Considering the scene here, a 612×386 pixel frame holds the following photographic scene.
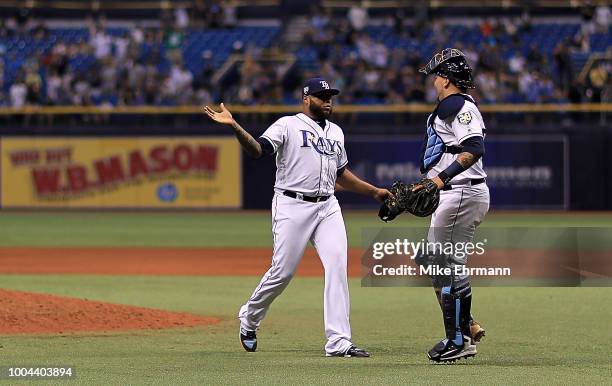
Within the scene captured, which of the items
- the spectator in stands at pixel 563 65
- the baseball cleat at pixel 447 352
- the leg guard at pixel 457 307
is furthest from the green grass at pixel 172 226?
the baseball cleat at pixel 447 352

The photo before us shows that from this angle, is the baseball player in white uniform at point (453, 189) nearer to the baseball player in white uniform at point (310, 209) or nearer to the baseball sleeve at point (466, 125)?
the baseball sleeve at point (466, 125)

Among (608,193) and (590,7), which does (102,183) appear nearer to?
(608,193)

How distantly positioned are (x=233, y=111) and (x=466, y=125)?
19089 millimetres

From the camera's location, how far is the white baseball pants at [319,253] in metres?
8.20

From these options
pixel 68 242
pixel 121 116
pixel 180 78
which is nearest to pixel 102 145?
pixel 121 116

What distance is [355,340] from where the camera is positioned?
9.23 meters

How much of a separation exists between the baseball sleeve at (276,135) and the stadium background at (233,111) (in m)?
5.69

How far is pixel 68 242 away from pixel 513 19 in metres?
14.7

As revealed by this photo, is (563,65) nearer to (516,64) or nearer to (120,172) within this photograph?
(516,64)

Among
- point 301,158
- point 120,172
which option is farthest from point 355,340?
point 120,172

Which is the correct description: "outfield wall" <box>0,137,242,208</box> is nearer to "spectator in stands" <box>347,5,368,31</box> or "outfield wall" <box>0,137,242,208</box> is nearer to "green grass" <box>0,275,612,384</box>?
"spectator in stands" <box>347,5,368,31</box>

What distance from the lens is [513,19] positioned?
30.7 m

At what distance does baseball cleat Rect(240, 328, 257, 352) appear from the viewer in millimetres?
8477

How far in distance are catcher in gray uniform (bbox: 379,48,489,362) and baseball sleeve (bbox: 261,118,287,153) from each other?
0.84 meters
